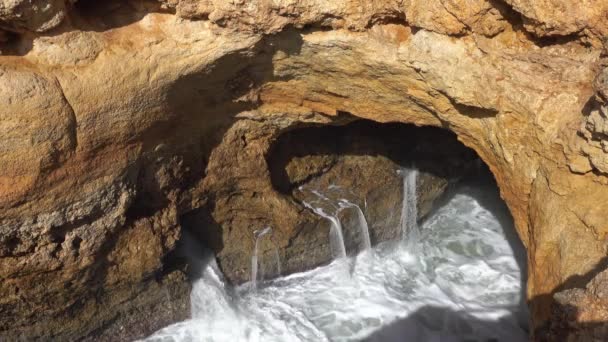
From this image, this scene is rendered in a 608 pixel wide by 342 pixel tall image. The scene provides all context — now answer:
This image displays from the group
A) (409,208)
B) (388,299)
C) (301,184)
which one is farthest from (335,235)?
(409,208)

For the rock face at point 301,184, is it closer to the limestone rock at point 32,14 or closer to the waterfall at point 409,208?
the waterfall at point 409,208

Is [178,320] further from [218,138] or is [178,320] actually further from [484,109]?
[484,109]

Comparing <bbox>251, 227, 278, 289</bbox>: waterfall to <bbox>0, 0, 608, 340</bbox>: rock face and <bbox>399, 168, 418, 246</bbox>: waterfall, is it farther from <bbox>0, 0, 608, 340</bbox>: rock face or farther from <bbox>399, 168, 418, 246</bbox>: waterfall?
<bbox>399, 168, 418, 246</bbox>: waterfall

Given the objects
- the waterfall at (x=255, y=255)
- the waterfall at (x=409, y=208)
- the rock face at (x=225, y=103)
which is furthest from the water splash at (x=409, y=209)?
the waterfall at (x=255, y=255)

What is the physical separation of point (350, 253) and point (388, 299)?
773mm

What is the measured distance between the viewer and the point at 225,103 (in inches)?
225

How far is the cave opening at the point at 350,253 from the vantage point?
6.63m

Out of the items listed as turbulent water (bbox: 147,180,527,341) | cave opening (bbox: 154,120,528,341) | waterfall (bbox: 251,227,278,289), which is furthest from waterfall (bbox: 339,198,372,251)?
waterfall (bbox: 251,227,278,289)

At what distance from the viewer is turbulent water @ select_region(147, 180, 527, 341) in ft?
21.7

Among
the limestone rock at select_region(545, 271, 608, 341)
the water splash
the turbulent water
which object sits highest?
the water splash

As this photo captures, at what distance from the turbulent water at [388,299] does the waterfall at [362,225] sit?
0.15 metres

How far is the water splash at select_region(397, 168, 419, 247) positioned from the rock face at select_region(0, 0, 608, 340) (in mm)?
1767

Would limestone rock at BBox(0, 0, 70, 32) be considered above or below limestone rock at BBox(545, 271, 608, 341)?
above

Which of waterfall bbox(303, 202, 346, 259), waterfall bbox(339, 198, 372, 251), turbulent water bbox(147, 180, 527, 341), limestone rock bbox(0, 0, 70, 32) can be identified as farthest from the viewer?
waterfall bbox(339, 198, 372, 251)
